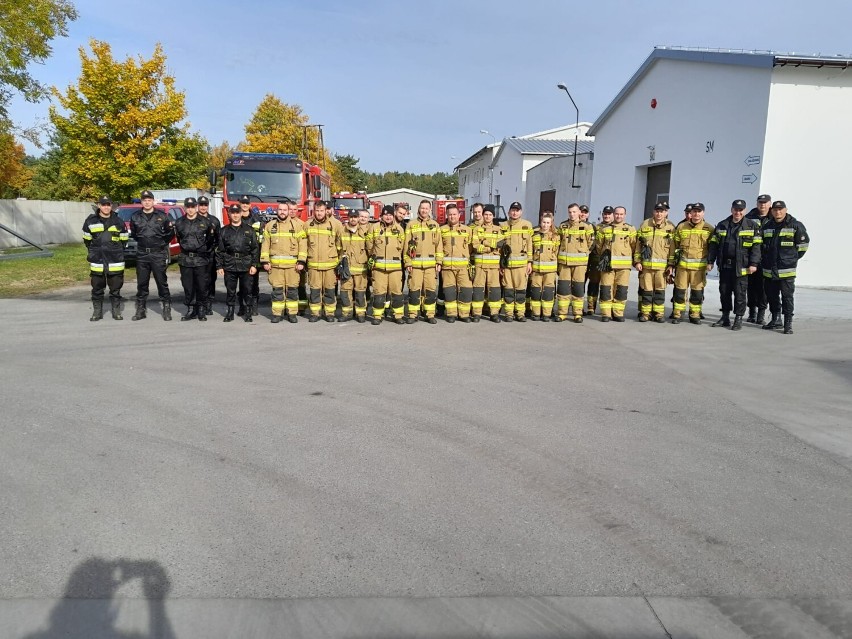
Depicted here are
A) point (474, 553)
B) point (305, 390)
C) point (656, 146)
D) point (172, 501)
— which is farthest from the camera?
point (656, 146)

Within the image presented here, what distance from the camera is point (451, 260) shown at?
10.2 m

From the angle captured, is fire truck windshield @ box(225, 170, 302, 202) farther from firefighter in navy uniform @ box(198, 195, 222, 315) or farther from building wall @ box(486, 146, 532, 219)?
building wall @ box(486, 146, 532, 219)

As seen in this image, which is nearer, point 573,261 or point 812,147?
point 573,261

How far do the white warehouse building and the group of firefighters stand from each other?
639 cm

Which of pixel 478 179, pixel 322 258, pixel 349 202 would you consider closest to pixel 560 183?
pixel 349 202

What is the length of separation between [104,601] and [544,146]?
139 feet

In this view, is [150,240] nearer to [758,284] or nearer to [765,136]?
[758,284]

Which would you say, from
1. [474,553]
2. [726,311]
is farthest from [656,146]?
[474,553]

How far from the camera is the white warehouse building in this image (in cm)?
1518

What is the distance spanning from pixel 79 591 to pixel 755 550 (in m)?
3.62

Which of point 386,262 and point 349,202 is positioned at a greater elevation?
point 349,202

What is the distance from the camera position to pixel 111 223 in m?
9.92

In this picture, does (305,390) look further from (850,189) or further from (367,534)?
(850,189)

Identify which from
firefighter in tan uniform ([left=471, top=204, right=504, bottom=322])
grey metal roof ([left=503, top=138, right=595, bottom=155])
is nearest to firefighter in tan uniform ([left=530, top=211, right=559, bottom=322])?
firefighter in tan uniform ([left=471, top=204, right=504, bottom=322])
